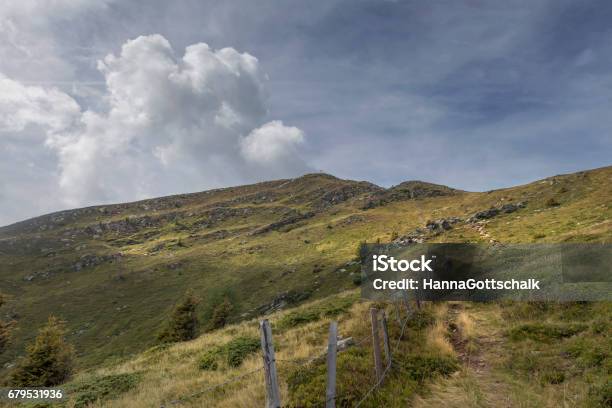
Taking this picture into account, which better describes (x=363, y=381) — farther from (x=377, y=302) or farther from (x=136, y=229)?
(x=136, y=229)

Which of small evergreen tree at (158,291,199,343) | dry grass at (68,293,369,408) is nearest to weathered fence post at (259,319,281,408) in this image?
dry grass at (68,293,369,408)

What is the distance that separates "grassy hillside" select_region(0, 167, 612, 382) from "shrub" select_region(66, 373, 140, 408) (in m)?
20.7

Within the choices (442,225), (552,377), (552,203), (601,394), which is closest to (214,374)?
(552,377)

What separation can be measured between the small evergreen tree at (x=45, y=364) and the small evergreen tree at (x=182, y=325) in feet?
56.9

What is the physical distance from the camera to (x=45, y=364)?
75.7 feet

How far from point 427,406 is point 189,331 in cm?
3894

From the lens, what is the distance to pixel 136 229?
19300cm

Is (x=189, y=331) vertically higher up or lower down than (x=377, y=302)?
lower down

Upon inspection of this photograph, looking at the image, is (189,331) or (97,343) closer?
(189,331)

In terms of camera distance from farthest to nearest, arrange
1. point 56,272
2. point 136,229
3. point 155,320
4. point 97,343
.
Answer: point 136,229 → point 56,272 → point 155,320 → point 97,343

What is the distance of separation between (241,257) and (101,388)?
88029mm

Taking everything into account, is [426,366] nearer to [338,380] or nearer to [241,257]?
[338,380]

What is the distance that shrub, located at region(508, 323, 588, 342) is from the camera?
13000 mm

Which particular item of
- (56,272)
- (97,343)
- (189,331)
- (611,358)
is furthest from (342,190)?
(611,358)
